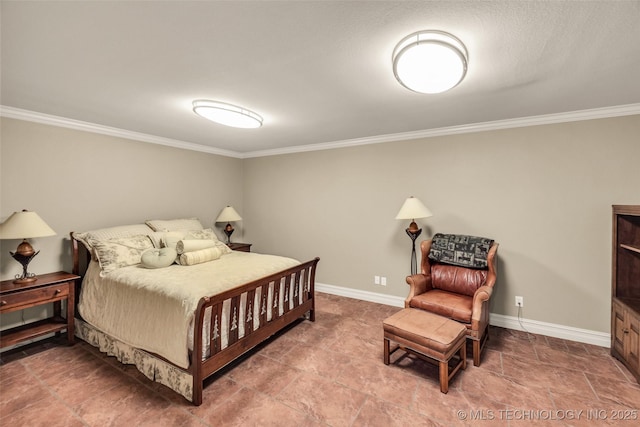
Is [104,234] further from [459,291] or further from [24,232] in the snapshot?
[459,291]

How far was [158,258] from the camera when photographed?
114 inches

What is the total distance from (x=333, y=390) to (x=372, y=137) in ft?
10.2

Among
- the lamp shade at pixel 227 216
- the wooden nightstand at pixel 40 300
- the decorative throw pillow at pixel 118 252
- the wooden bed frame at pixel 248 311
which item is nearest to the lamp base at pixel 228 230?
the lamp shade at pixel 227 216

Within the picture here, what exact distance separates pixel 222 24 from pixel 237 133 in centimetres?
241

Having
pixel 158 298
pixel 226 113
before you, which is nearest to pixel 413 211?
pixel 226 113

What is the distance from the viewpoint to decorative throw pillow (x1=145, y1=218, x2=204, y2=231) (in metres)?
3.70

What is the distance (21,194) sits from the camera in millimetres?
2834

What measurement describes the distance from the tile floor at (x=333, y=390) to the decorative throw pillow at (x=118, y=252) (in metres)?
0.86

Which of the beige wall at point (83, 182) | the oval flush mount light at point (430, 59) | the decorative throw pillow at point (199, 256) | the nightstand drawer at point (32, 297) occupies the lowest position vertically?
the nightstand drawer at point (32, 297)

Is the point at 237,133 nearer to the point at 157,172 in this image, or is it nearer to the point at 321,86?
the point at 157,172

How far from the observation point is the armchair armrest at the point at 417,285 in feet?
9.46

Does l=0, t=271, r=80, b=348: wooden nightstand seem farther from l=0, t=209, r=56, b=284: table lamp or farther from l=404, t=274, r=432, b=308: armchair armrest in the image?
l=404, t=274, r=432, b=308: armchair armrest

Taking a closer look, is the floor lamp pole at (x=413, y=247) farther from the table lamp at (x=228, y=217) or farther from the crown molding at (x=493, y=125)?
the table lamp at (x=228, y=217)

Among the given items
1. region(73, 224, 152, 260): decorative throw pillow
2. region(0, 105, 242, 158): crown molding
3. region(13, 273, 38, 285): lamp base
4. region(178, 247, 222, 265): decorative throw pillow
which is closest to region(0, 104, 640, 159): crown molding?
region(0, 105, 242, 158): crown molding
